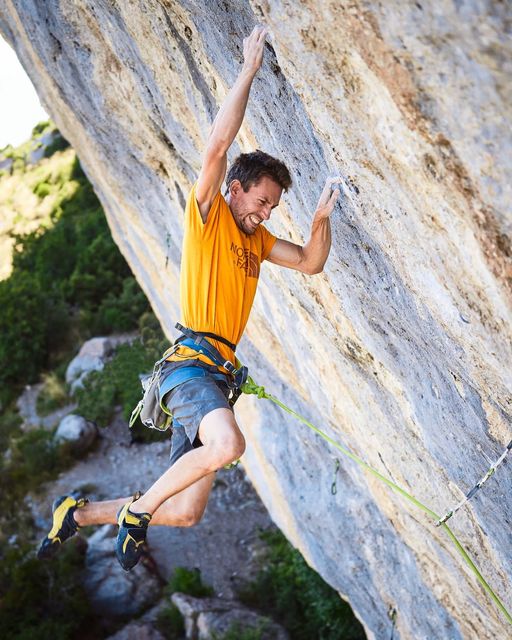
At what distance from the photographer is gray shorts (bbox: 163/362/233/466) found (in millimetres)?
3422

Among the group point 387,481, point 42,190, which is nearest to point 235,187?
point 387,481

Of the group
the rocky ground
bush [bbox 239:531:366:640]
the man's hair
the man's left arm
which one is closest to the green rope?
the man's left arm

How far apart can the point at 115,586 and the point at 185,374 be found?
28.6ft


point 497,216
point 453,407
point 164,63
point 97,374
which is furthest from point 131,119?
point 97,374

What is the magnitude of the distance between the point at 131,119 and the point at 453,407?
3758 mm

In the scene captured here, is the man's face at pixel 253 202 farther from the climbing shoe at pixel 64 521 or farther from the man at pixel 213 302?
the climbing shoe at pixel 64 521

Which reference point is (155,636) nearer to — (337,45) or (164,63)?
(164,63)

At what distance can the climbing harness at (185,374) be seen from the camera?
11.8 ft

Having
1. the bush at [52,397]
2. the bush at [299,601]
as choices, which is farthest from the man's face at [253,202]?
the bush at [52,397]

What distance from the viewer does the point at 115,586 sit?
37.1 feet

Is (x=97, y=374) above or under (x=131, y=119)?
under

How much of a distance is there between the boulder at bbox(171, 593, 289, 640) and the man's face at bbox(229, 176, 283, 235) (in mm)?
7676

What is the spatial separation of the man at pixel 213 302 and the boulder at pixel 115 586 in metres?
7.91

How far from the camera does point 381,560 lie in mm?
6410
